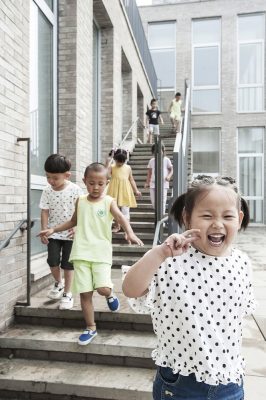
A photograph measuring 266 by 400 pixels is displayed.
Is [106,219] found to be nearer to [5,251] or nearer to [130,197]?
[5,251]

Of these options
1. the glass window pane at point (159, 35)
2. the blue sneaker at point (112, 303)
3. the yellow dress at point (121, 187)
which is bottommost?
the blue sneaker at point (112, 303)

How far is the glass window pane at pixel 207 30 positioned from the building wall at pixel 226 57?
237 millimetres

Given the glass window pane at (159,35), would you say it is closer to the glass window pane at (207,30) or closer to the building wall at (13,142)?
the glass window pane at (207,30)

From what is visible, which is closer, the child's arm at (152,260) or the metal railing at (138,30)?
the child's arm at (152,260)

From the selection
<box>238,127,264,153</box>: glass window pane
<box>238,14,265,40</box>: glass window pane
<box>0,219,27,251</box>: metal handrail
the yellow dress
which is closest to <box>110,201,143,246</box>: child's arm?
<box>0,219,27,251</box>: metal handrail

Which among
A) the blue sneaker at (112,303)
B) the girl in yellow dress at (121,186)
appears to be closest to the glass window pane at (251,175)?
the girl in yellow dress at (121,186)

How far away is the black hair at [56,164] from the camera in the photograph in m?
3.37

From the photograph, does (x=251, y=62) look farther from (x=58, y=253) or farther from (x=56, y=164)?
(x=58, y=253)

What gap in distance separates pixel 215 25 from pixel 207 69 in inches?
73.0

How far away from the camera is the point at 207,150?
56.5 feet

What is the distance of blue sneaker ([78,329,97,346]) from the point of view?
3063mm

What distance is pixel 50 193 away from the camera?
364cm

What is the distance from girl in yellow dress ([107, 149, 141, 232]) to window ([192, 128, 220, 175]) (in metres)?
11.5

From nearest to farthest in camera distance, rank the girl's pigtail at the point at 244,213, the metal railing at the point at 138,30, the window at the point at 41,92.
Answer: the girl's pigtail at the point at 244,213 → the window at the point at 41,92 → the metal railing at the point at 138,30
